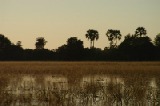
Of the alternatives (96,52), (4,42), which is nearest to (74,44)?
(96,52)

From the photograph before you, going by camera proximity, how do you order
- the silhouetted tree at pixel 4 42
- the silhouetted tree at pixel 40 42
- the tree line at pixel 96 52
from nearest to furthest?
the tree line at pixel 96 52, the silhouetted tree at pixel 4 42, the silhouetted tree at pixel 40 42

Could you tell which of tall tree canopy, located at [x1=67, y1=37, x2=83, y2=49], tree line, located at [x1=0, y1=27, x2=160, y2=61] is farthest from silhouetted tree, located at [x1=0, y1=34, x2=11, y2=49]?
tall tree canopy, located at [x1=67, y1=37, x2=83, y2=49]

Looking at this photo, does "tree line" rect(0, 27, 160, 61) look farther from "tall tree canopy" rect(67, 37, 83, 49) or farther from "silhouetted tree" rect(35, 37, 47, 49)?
"silhouetted tree" rect(35, 37, 47, 49)

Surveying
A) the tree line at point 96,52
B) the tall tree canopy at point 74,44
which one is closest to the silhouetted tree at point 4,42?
the tree line at point 96,52

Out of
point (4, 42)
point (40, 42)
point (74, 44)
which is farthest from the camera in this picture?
point (40, 42)

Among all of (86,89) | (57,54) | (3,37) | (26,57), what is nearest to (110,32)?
(57,54)

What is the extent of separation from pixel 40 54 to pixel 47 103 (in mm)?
69553

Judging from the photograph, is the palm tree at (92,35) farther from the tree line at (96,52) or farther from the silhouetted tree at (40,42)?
the silhouetted tree at (40,42)

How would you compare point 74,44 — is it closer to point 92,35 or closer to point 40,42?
point 92,35

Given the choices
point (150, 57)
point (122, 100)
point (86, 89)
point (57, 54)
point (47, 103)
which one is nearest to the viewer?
point (47, 103)

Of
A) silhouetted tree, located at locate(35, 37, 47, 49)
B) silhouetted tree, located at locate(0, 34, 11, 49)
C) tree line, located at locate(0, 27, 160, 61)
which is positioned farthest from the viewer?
silhouetted tree, located at locate(35, 37, 47, 49)

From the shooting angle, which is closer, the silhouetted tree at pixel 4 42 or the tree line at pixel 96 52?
the tree line at pixel 96 52

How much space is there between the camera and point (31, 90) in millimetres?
12469

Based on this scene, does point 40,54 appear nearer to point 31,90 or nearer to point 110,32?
point 110,32
